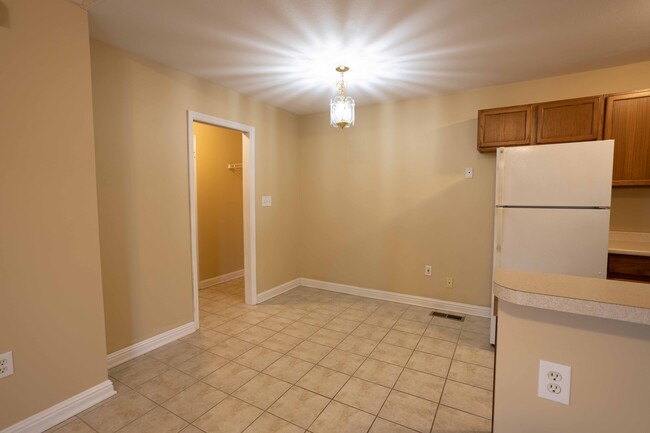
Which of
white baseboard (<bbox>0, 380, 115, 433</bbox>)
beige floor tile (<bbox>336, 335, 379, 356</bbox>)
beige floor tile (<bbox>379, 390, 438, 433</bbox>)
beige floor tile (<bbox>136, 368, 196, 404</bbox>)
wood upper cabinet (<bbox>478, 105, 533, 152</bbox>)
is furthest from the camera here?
wood upper cabinet (<bbox>478, 105, 533, 152</bbox>)

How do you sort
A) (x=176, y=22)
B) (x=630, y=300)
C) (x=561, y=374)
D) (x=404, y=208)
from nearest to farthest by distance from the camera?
(x=630, y=300), (x=561, y=374), (x=176, y=22), (x=404, y=208)

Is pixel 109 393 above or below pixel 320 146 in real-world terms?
below

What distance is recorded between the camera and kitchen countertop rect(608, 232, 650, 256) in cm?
230

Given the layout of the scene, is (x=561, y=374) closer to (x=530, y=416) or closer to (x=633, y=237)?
(x=530, y=416)

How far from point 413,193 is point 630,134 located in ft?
6.18

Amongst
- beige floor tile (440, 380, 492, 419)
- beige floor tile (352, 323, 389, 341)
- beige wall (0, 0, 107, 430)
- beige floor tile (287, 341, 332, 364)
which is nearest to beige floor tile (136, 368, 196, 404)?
beige wall (0, 0, 107, 430)

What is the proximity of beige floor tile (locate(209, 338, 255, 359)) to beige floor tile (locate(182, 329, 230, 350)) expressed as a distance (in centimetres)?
7

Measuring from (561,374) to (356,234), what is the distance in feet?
10.3

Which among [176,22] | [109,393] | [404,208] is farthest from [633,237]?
[109,393]

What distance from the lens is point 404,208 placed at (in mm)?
3738

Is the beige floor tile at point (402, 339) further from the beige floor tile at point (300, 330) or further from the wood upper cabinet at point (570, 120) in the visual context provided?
the wood upper cabinet at point (570, 120)

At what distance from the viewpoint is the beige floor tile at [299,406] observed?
1.84 m

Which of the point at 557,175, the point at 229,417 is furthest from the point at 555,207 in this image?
the point at 229,417

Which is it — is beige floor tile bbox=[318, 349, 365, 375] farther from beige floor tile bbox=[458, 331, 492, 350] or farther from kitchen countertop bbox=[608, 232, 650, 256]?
kitchen countertop bbox=[608, 232, 650, 256]
